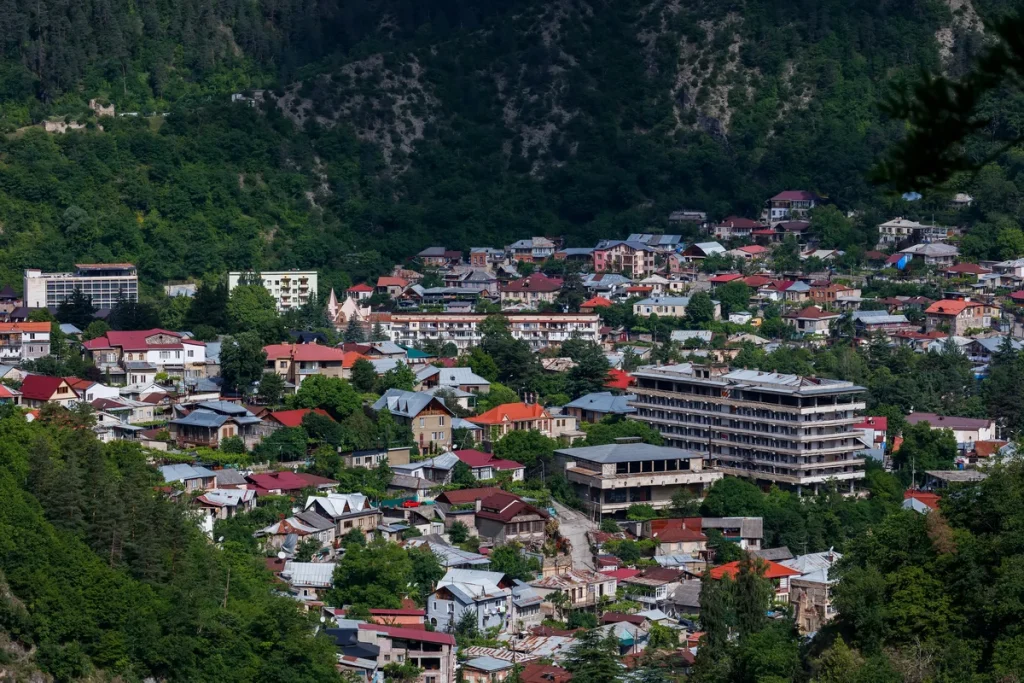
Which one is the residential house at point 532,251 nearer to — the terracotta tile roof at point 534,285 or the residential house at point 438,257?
the residential house at point 438,257

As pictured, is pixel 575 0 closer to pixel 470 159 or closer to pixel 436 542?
pixel 470 159

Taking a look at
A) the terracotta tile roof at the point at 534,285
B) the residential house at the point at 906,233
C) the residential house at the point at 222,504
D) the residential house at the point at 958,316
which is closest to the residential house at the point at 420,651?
the residential house at the point at 222,504

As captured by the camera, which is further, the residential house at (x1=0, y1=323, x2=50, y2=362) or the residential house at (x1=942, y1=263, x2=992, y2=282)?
the residential house at (x1=942, y1=263, x2=992, y2=282)

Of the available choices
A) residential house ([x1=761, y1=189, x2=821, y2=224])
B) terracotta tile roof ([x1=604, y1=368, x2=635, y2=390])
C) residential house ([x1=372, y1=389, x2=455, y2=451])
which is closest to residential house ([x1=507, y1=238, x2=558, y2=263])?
residential house ([x1=761, y1=189, x2=821, y2=224])

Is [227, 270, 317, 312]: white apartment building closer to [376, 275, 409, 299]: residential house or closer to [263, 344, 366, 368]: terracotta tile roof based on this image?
[376, 275, 409, 299]: residential house

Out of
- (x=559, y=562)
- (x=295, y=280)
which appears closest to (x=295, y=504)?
(x=559, y=562)

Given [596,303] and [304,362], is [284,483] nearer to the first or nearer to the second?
[304,362]
